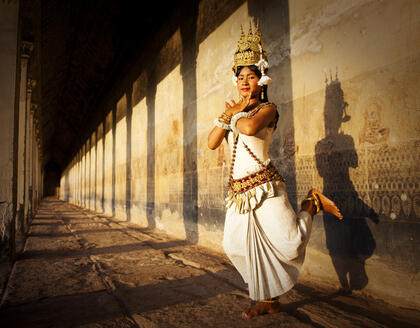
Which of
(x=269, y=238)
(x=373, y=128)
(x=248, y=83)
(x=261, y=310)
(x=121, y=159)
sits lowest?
(x=261, y=310)

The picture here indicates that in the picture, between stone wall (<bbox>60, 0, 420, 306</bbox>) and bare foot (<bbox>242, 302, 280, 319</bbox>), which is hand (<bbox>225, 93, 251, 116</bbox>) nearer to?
stone wall (<bbox>60, 0, 420, 306</bbox>)

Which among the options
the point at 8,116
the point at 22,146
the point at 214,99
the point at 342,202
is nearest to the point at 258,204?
the point at 342,202

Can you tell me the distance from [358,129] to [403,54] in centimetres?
69

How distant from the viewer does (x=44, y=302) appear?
2.42m

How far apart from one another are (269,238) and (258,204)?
238mm

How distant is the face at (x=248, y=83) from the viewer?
2078 mm

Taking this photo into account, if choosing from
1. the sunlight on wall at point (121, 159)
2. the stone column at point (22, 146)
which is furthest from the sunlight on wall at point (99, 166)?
the stone column at point (22, 146)

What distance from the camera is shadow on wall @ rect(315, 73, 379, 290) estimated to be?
8.52 ft

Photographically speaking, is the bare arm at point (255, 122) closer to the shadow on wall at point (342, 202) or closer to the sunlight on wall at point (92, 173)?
the shadow on wall at point (342, 202)

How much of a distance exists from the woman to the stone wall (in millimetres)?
799

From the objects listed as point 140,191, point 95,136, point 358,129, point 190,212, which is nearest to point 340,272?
point 358,129

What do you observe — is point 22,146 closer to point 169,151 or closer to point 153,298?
point 169,151

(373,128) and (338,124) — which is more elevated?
(338,124)

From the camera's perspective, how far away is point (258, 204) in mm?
1972
